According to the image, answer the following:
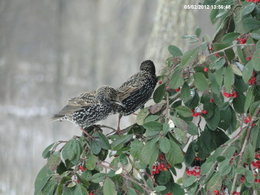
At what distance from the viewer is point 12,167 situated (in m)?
8.19

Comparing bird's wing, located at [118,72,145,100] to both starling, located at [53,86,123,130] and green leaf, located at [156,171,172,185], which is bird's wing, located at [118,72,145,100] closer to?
starling, located at [53,86,123,130]

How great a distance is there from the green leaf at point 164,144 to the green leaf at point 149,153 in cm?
3

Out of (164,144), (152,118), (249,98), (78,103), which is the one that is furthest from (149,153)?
(78,103)

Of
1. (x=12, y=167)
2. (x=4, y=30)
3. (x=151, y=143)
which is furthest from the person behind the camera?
(x=4, y=30)

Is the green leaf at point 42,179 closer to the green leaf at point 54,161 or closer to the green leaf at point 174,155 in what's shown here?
the green leaf at point 54,161

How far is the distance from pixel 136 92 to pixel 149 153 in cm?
81

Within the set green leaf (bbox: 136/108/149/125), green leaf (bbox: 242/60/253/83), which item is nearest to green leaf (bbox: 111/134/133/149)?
green leaf (bbox: 136/108/149/125)

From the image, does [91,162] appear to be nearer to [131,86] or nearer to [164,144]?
[164,144]

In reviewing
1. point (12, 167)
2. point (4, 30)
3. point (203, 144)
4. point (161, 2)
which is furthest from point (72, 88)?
point (203, 144)

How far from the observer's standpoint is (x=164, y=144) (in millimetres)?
2512

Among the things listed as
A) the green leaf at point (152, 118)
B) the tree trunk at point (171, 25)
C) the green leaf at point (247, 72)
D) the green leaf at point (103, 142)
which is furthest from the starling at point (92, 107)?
the tree trunk at point (171, 25)

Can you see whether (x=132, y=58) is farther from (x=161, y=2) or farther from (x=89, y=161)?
(x=89, y=161)

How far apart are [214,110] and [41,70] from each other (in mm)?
9794

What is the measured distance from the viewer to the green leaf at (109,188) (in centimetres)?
257
